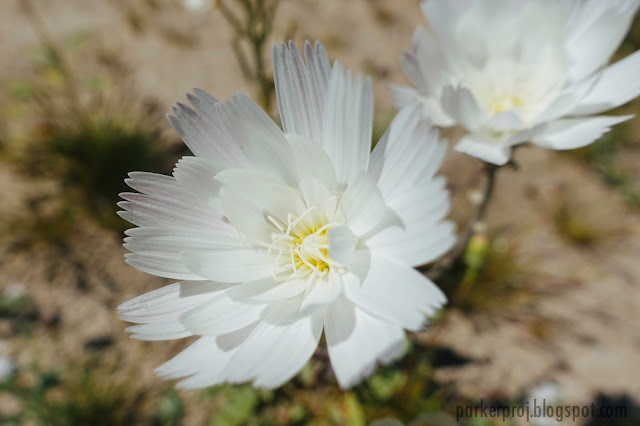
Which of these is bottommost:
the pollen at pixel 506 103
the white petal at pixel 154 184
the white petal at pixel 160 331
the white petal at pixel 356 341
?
the pollen at pixel 506 103

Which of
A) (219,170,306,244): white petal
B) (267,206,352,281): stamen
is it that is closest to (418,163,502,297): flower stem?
(267,206,352,281): stamen

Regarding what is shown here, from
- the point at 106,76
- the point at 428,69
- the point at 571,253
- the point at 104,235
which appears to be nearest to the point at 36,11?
the point at 106,76

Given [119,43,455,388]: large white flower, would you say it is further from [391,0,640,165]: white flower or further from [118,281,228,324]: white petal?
[391,0,640,165]: white flower

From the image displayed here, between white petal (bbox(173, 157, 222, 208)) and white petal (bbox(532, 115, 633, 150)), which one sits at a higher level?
white petal (bbox(173, 157, 222, 208))

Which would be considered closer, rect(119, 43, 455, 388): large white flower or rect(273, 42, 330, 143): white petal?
rect(119, 43, 455, 388): large white flower

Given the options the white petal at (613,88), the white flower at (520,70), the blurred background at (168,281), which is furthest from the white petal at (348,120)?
the blurred background at (168,281)

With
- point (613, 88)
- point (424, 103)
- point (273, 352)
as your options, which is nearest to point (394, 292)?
point (273, 352)

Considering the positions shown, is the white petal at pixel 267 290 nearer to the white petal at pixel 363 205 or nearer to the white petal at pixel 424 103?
the white petal at pixel 363 205
